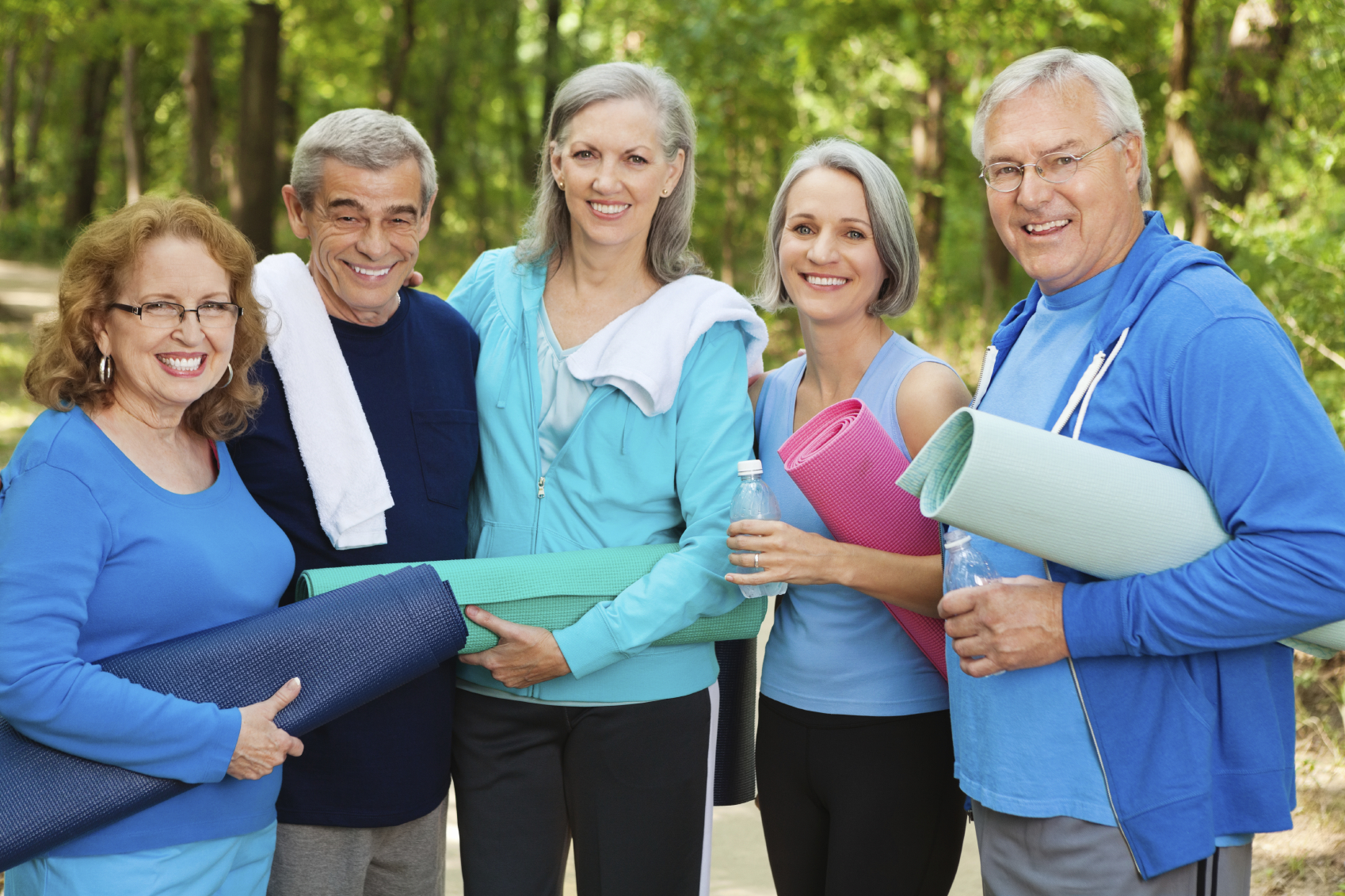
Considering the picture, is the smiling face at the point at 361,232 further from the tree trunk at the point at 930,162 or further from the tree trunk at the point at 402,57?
the tree trunk at the point at 402,57

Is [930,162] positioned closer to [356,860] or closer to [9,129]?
[356,860]

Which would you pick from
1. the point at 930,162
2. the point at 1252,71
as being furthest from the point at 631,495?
the point at 930,162

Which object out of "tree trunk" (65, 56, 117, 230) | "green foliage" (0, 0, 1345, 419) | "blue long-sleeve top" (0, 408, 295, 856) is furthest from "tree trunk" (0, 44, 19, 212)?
"blue long-sleeve top" (0, 408, 295, 856)

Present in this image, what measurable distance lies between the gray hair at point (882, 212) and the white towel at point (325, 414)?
1129mm

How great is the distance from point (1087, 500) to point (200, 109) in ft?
53.7

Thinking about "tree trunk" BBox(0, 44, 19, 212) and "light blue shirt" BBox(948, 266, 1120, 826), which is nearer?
"light blue shirt" BBox(948, 266, 1120, 826)

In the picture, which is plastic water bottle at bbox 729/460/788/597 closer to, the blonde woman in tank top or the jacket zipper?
the blonde woman in tank top

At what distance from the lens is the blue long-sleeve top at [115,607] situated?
1973mm

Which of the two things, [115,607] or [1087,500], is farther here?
[115,607]

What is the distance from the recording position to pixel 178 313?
225cm

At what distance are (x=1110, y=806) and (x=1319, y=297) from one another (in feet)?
14.4

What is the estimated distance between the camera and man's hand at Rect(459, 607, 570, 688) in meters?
2.50

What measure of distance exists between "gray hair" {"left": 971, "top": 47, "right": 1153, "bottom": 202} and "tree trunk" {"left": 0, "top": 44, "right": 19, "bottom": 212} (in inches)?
1071

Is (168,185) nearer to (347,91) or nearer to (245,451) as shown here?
(347,91)
